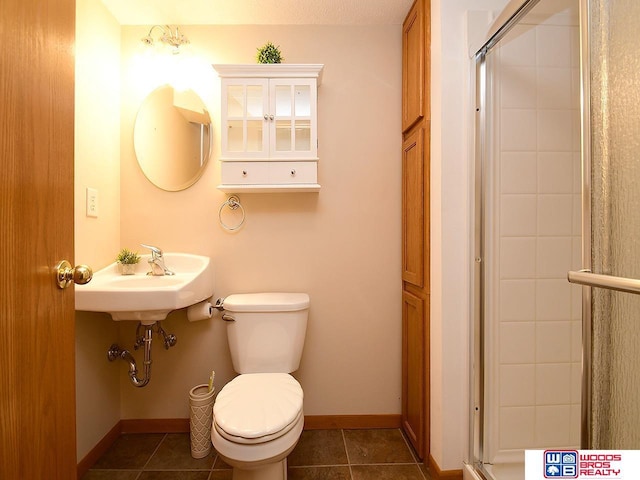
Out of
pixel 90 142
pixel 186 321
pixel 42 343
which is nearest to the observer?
pixel 42 343

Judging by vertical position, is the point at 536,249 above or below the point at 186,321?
above

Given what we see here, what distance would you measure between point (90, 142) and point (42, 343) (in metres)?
1.09

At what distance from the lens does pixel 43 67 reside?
0.72 meters

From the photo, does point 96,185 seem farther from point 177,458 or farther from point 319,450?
point 319,450

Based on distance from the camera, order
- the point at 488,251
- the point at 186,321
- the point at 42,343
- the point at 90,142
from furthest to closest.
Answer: the point at 186,321 < the point at 90,142 < the point at 488,251 < the point at 42,343

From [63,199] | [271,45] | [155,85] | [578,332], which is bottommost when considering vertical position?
[578,332]

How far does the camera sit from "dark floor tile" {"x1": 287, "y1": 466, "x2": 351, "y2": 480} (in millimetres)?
1354

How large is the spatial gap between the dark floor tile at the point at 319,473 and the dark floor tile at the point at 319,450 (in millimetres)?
30

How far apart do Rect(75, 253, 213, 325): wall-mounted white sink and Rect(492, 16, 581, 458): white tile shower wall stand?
1275mm

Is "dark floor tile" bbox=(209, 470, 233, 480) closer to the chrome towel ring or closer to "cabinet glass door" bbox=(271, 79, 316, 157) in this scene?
the chrome towel ring

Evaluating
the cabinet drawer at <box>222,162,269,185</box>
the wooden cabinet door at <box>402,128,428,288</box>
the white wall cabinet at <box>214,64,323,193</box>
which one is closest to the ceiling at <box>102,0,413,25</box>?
the white wall cabinet at <box>214,64,323,193</box>

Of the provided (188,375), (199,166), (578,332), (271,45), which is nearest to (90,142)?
(199,166)

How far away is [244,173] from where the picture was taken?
1547mm

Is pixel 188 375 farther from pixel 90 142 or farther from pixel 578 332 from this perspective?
pixel 578 332
